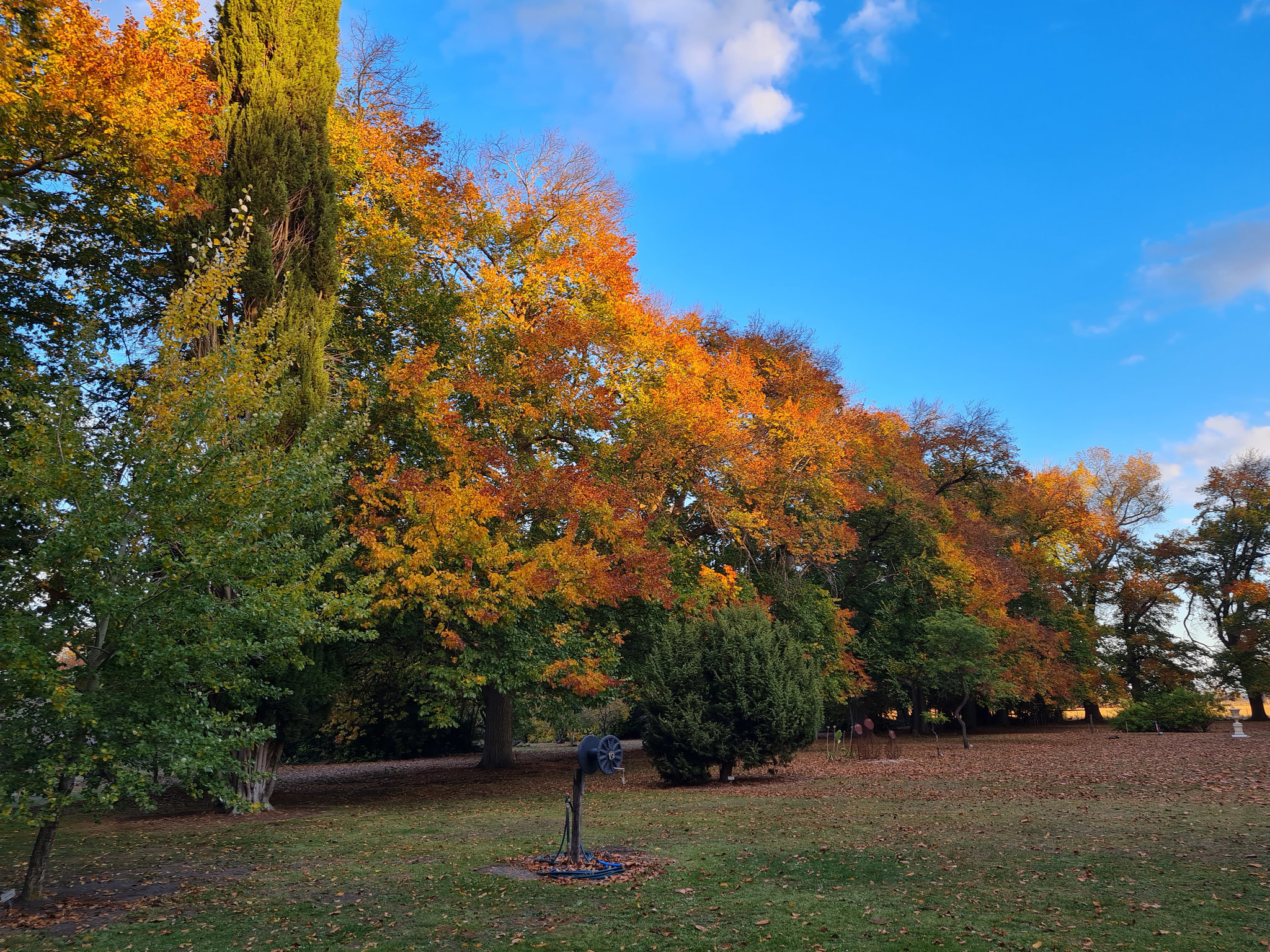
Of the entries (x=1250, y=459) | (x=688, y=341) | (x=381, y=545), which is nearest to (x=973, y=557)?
(x=688, y=341)

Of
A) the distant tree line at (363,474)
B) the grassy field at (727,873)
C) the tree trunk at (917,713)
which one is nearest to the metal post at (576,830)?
the grassy field at (727,873)

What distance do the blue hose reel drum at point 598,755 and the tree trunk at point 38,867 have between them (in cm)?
502

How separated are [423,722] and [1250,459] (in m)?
42.5

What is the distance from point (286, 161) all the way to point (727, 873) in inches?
546

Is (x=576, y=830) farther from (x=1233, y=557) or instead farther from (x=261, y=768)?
(x=1233, y=557)

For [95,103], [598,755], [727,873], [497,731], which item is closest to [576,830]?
[598,755]

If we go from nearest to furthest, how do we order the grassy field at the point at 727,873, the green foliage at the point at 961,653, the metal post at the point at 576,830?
the grassy field at the point at 727,873, the metal post at the point at 576,830, the green foliage at the point at 961,653

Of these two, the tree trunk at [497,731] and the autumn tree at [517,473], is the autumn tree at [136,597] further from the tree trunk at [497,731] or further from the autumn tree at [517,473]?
the tree trunk at [497,731]

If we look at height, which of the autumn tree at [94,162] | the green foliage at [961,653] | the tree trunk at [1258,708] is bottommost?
the tree trunk at [1258,708]

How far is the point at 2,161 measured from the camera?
1098 cm

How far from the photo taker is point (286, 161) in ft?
47.9

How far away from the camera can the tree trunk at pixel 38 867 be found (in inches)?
297

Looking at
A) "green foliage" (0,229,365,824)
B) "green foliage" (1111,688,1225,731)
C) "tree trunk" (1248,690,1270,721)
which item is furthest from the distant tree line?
"tree trunk" (1248,690,1270,721)

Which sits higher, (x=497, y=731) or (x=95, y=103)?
(x=95, y=103)
